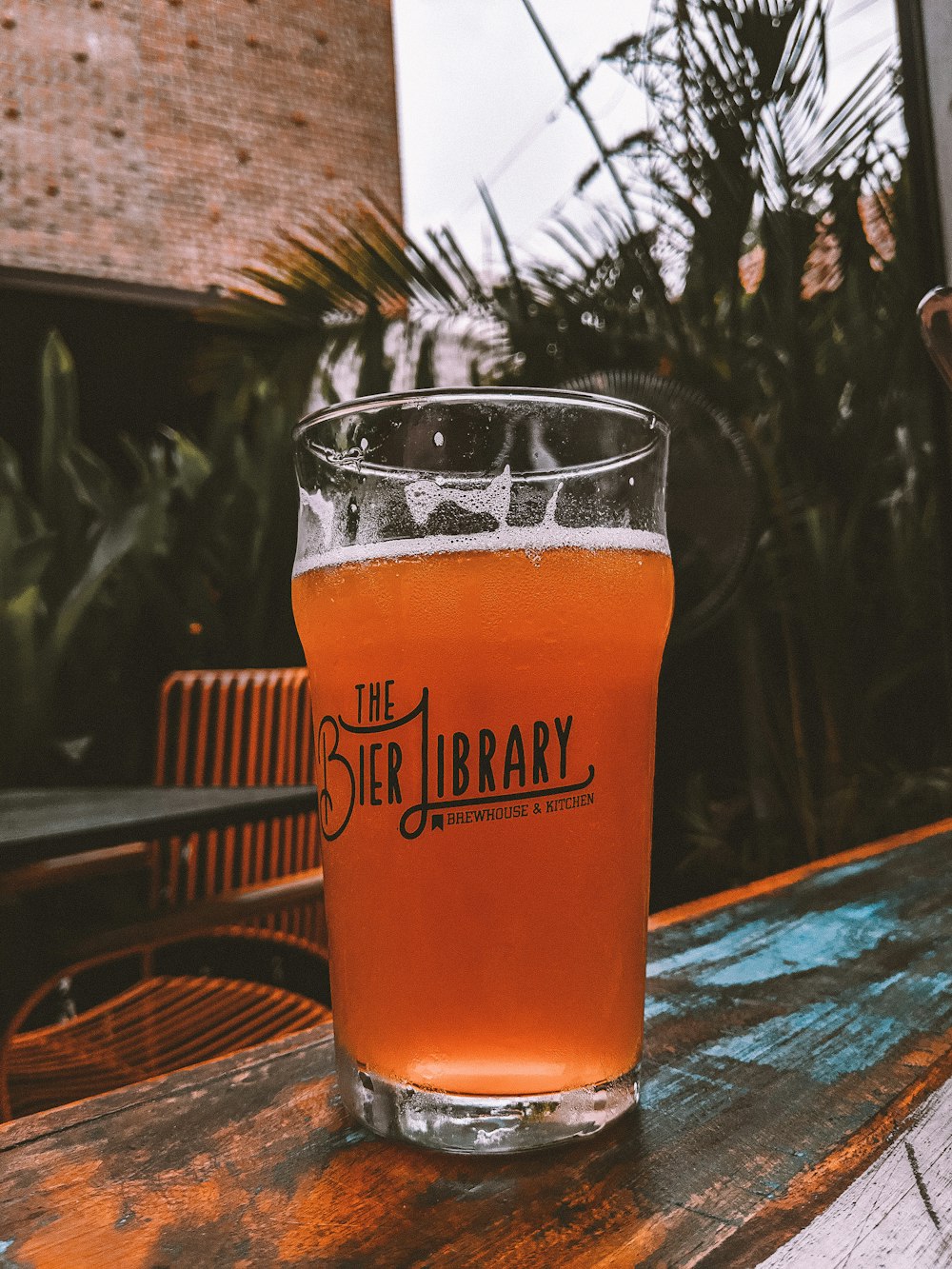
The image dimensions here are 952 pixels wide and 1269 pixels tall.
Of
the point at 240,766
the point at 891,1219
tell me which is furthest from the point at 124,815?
the point at 240,766

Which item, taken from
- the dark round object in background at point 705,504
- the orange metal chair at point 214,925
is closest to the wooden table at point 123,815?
the orange metal chair at point 214,925

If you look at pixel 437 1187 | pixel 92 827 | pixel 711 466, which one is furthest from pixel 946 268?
pixel 437 1187

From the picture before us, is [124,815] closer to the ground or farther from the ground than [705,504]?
closer to the ground

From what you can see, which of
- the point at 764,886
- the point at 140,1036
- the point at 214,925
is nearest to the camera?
the point at 764,886

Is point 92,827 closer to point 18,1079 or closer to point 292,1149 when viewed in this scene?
point 18,1079

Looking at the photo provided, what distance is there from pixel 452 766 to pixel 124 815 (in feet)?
2.99

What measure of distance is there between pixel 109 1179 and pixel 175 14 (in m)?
7.03

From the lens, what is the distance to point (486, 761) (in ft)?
1.12

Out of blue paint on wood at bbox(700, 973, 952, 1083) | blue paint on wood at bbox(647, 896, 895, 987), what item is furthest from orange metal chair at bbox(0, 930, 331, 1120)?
blue paint on wood at bbox(700, 973, 952, 1083)

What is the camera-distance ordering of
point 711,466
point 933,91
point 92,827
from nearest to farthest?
point 92,827 → point 933,91 → point 711,466

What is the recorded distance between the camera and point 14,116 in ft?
18.1

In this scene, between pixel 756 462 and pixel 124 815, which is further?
pixel 756 462

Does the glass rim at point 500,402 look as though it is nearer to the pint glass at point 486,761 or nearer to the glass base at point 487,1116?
the pint glass at point 486,761

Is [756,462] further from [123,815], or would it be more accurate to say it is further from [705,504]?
[123,815]
